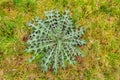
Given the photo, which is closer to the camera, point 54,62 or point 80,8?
point 54,62

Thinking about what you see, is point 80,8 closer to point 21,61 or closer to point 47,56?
point 47,56

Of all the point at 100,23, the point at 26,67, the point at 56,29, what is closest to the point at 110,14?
the point at 100,23

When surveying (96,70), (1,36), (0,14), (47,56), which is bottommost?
(96,70)

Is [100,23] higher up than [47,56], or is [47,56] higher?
[100,23]

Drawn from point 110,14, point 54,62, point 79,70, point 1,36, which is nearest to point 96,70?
point 79,70
